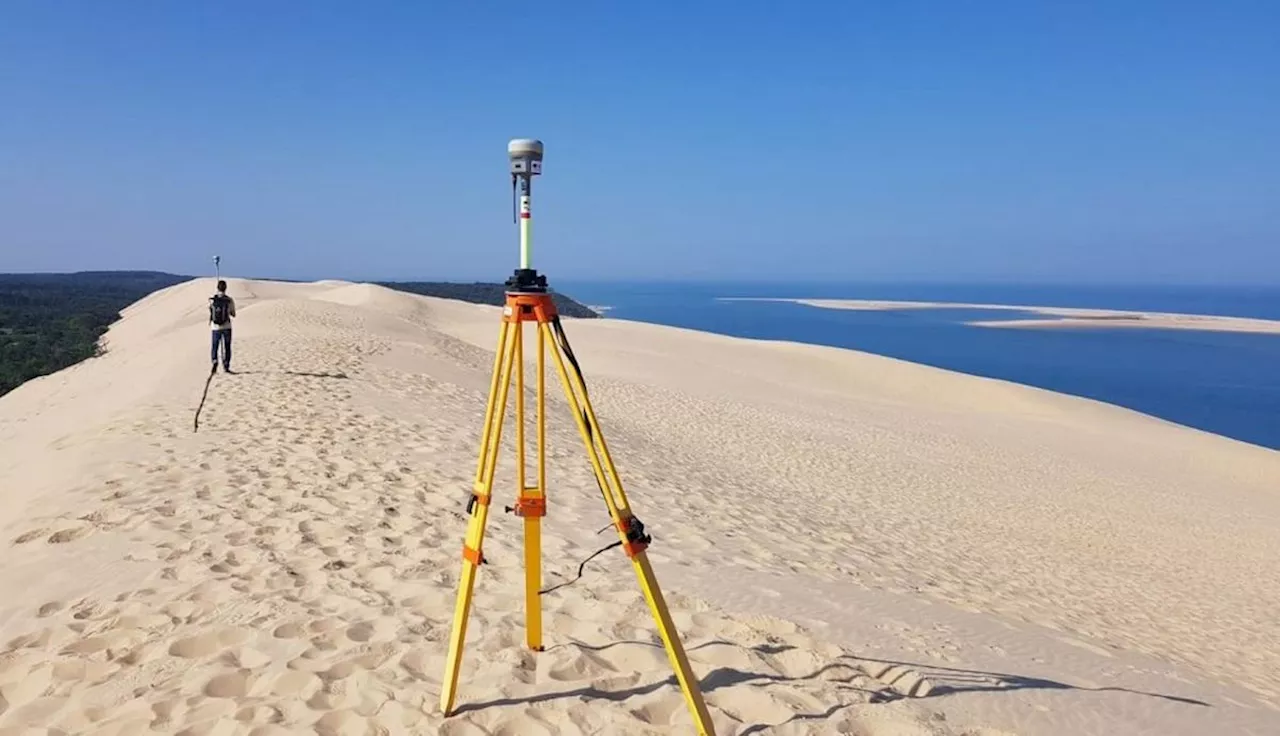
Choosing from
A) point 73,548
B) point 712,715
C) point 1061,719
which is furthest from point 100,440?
point 1061,719

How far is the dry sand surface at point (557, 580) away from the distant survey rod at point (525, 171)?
1.96m

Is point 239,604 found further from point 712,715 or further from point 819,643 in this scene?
point 819,643

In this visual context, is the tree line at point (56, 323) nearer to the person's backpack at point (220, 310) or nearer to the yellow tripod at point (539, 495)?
the yellow tripod at point (539, 495)

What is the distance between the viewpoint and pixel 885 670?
4219 millimetres

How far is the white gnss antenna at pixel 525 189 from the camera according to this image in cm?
320

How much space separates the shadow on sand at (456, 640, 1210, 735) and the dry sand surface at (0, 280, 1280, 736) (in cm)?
2

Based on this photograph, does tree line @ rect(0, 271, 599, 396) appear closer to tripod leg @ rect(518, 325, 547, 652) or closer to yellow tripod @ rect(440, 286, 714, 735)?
yellow tripod @ rect(440, 286, 714, 735)

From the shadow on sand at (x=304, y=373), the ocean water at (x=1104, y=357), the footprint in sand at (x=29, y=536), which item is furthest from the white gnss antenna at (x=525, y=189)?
the ocean water at (x=1104, y=357)

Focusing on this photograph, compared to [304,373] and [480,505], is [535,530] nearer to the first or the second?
[480,505]

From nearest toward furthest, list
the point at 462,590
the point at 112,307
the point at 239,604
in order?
the point at 462,590 → the point at 239,604 → the point at 112,307

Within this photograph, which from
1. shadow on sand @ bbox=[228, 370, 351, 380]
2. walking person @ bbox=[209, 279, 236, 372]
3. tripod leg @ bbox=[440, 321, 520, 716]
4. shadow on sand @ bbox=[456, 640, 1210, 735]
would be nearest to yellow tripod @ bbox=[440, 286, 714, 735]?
tripod leg @ bbox=[440, 321, 520, 716]

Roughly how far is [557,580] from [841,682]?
191cm

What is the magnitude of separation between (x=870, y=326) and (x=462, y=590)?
3474 inches

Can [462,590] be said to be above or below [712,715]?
above
